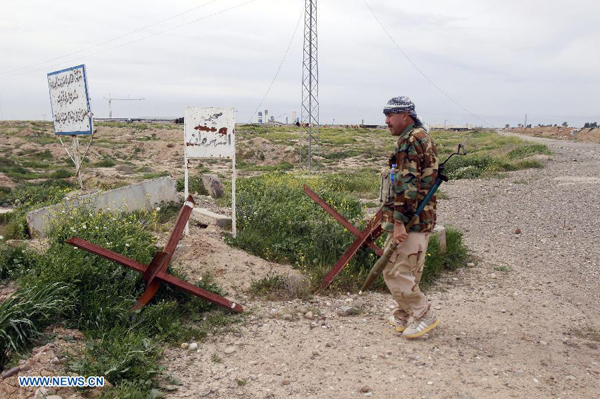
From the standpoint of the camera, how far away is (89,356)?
12.0ft

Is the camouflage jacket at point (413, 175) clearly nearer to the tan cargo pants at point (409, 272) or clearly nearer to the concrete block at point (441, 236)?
the tan cargo pants at point (409, 272)

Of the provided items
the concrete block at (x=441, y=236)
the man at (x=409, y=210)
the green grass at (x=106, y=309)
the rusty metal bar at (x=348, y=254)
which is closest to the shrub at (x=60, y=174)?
the green grass at (x=106, y=309)

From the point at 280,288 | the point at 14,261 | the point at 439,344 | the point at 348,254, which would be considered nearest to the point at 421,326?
the point at 439,344

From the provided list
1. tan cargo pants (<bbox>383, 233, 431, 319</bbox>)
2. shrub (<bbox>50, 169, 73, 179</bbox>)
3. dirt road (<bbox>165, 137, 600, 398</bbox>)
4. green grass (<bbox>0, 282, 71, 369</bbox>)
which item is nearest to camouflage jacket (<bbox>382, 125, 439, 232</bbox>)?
tan cargo pants (<bbox>383, 233, 431, 319</bbox>)

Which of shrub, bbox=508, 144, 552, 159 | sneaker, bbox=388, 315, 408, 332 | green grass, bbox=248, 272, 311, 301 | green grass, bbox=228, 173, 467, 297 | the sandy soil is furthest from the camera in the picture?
shrub, bbox=508, 144, 552, 159

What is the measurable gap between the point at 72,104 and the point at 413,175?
5.82m

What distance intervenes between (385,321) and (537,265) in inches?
128

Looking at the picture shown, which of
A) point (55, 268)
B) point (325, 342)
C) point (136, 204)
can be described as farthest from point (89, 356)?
point (136, 204)

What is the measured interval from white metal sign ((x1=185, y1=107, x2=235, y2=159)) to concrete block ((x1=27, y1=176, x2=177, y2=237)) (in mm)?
1243

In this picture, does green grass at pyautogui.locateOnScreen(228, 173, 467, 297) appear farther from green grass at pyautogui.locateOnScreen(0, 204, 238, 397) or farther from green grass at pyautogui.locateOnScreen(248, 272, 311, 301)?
green grass at pyautogui.locateOnScreen(0, 204, 238, 397)

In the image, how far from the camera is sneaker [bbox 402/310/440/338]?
4406 millimetres

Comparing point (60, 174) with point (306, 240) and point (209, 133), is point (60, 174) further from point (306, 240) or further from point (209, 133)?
point (306, 240)

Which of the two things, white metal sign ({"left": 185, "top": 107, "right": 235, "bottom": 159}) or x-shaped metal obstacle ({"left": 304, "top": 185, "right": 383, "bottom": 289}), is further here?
white metal sign ({"left": 185, "top": 107, "right": 235, "bottom": 159})

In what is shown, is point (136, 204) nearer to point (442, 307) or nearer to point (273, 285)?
point (273, 285)
